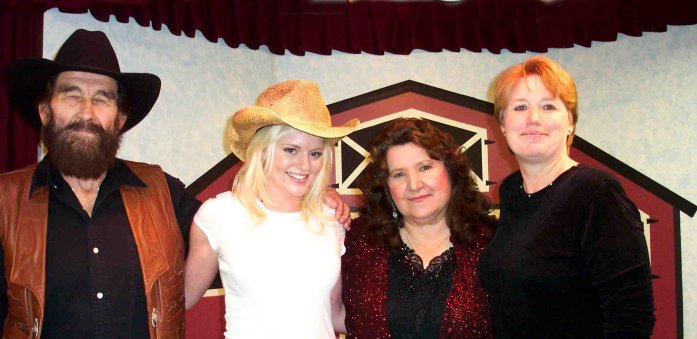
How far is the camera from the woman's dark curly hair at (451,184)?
6.49 feet

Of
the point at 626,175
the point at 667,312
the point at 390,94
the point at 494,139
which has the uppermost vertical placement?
the point at 390,94

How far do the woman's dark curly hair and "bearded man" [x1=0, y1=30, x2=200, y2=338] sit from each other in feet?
2.43

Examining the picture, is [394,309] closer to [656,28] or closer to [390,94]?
[390,94]

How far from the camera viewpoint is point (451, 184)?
2041 mm

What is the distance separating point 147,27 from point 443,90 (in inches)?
73.5

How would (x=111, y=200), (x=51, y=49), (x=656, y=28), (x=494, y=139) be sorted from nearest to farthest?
(x=111, y=200), (x=51, y=49), (x=656, y=28), (x=494, y=139)

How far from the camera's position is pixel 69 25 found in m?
2.61

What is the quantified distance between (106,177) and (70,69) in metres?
0.38

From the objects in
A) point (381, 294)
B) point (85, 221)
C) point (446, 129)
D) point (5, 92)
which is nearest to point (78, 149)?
point (85, 221)

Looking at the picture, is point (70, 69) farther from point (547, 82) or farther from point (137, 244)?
point (547, 82)

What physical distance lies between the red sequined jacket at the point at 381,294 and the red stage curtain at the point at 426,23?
1.61 meters

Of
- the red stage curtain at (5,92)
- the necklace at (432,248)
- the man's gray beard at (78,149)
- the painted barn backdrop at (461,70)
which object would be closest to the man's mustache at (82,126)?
the man's gray beard at (78,149)

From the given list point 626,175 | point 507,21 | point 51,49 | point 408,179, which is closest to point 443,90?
point 507,21

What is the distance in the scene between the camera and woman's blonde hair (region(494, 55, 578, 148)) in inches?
61.6
